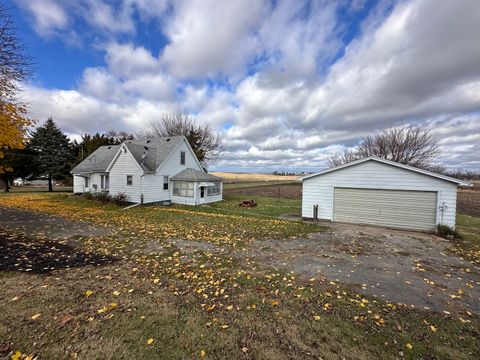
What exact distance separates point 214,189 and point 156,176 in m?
5.92

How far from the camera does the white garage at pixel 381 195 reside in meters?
11.5

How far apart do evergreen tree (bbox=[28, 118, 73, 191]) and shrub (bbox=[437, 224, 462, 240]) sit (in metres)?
40.8

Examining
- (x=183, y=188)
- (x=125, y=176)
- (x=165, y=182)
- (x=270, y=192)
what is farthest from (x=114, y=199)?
(x=270, y=192)

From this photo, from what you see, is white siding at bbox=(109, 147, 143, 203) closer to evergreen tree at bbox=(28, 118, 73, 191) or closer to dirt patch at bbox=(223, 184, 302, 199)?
dirt patch at bbox=(223, 184, 302, 199)

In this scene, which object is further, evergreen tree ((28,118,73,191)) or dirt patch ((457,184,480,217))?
evergreen tree ((28,118,73,191))

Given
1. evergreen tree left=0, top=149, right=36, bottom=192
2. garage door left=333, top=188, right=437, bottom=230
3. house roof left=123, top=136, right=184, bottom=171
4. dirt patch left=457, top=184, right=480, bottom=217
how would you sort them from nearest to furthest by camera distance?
garage door left=333, top=188, right=437, bottom=230, house roof left=123, top=136, right=184, bottom=171, dirt patch left=457, top=184, right=480, bottom=217, evergreen tree left=0, top=149, right=36, bottom=192

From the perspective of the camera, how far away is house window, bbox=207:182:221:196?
74.5 feet

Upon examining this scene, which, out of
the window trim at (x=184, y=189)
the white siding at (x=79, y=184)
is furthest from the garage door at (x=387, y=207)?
the white siding at (x=79, y=184)

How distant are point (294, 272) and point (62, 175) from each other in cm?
3794

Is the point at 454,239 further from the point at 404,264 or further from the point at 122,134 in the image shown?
the point at 122,134

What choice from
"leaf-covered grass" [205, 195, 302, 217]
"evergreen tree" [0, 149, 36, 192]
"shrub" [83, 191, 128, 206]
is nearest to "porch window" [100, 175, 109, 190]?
"shrub" [83, 191, 128, 206]

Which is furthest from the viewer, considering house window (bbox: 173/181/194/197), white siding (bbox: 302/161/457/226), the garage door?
house window (bbox: 173/181/194/197)

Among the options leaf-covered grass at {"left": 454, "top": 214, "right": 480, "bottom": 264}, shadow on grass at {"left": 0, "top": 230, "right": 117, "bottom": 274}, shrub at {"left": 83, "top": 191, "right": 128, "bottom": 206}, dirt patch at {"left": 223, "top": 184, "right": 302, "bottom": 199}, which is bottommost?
dirt patch at {"left": 223, "top": 184, "right": 302, "bottom": 199}

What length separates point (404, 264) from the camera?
6.74 metres
